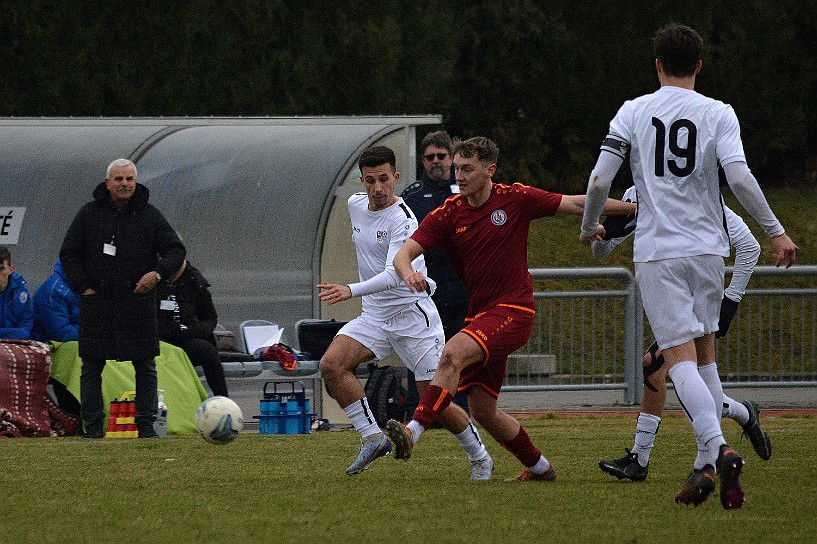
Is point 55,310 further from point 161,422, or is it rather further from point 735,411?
point 735,411

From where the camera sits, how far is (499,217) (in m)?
8.27

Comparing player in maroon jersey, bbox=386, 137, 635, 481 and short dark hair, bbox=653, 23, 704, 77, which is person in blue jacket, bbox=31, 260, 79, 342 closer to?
player in maroon jersey, bbox=386, 137, 635, 481

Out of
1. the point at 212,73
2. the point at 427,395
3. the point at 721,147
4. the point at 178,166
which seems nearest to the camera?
the point at 721,147

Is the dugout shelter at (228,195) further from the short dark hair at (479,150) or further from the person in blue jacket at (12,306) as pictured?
the short dark hair at (479,150)

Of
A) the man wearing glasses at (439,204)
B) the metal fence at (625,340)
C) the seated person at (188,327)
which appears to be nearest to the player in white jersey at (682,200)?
the man wearing glasses at (439,204)

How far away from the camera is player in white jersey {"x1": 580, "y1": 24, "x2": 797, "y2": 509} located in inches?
283

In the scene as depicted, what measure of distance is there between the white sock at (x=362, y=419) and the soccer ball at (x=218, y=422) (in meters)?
1.27

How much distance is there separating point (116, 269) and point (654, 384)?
17.1 feet

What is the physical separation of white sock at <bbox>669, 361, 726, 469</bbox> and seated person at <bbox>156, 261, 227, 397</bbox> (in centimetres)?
721

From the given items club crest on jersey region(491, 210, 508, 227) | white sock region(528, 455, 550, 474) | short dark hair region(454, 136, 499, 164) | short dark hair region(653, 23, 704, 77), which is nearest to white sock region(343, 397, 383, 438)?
white sock region(528, 455, 550, 474)

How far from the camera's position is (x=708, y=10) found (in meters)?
25.9

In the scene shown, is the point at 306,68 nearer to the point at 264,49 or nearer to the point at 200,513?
the point at 264,49

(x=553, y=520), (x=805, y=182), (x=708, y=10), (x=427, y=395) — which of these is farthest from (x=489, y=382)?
(x=805, y=182)

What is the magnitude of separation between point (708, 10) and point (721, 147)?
19351 mm
